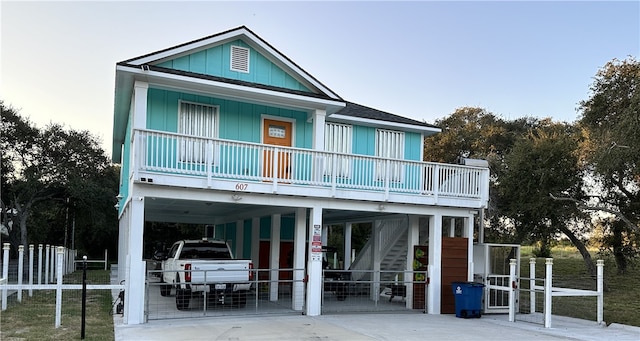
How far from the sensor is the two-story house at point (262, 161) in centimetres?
1273

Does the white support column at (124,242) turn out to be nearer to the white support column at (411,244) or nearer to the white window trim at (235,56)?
the white window trim at (235,56)

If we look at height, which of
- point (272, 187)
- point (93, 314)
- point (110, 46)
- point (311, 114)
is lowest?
point (93, 314)

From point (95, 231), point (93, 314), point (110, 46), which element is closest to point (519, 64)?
point (110, 46)

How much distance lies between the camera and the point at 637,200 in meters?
24.1

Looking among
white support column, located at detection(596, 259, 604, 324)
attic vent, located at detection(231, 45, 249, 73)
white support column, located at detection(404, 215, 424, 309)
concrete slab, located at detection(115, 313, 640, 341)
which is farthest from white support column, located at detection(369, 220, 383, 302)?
attic vent, located at detection(231, 45, 249, 73)

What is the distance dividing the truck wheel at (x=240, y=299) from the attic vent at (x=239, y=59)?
591 cm

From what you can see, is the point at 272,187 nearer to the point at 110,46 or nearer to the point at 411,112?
the point at 110,46

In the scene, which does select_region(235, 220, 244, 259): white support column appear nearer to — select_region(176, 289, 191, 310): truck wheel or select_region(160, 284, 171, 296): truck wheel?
select_region(160, 284, 171, 296): truck wheel

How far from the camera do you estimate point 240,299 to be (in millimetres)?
15062

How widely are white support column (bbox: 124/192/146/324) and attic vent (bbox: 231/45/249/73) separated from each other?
16.0 ft

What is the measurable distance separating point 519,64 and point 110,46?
14.6m

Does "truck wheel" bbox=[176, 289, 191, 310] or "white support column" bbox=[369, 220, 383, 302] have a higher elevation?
"white support column" bbox=[369, 220, 383, 302]

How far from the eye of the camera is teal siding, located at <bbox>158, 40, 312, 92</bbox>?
1487cm

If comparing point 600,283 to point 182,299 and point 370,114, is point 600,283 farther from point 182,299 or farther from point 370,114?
point 182,299
